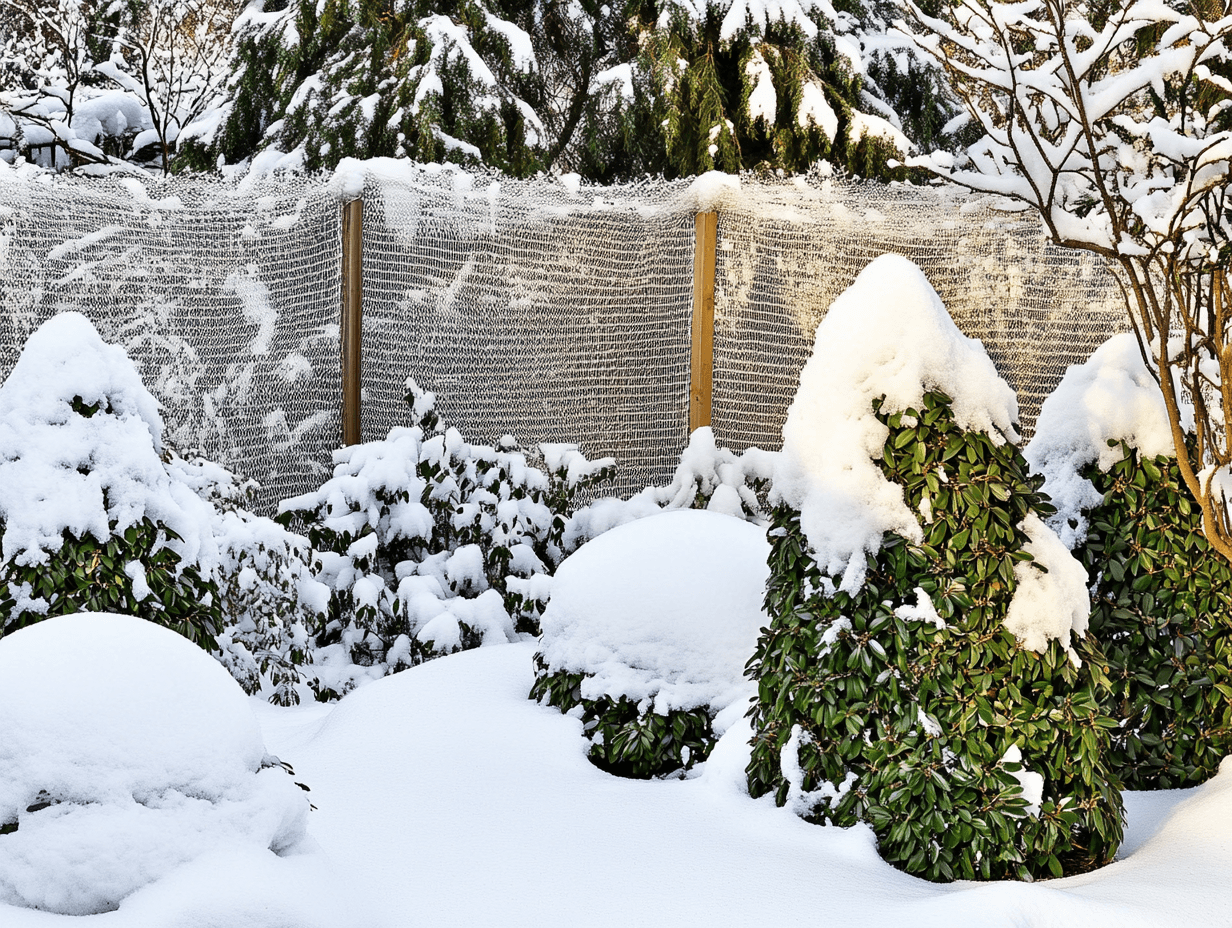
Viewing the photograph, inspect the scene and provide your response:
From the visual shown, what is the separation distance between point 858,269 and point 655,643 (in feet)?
11.0

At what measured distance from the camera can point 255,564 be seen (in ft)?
14.7

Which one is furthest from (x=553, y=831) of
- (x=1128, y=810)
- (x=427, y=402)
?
(x=427, y=402)

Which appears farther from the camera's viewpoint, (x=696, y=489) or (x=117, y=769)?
(x=696, y=489)

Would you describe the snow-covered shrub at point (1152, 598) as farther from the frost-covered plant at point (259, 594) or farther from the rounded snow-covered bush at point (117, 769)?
the frost-covered plant at point (259, 594)

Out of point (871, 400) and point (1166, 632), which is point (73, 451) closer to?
point (871, 400)

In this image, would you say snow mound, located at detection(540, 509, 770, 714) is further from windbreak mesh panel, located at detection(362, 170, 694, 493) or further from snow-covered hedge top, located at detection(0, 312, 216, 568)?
windbreak mesh panel, located at detection(362, 170, 694, 493)

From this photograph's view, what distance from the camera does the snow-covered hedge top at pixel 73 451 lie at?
3549mm

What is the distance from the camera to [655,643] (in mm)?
3352

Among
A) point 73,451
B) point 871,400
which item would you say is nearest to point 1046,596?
point 871,400

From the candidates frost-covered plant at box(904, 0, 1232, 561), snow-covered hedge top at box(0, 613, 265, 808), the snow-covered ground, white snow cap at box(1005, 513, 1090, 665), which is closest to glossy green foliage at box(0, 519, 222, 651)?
the snow-covered ground

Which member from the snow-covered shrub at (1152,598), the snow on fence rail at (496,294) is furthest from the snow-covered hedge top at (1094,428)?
the snow on fence rail at (496,294)

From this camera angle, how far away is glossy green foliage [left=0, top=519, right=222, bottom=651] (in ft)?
11.5

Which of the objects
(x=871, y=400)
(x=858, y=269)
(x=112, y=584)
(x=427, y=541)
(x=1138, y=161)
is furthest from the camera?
(x=858, y=269)

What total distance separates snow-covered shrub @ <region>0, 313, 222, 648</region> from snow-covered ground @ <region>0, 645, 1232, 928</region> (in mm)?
713
